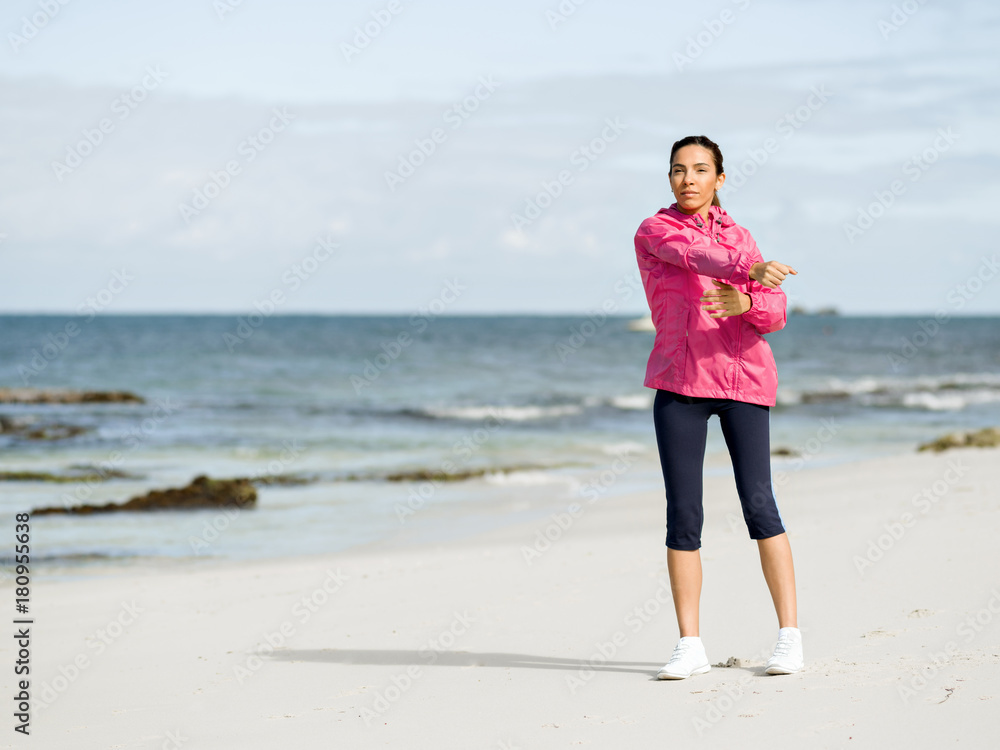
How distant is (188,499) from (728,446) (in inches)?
304

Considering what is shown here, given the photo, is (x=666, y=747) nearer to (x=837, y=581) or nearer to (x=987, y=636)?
(x=987, y=636)

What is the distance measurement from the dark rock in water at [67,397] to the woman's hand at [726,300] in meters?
20.4

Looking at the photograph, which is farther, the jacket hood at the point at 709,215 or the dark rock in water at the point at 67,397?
the dark rock in water at the point at 67,397

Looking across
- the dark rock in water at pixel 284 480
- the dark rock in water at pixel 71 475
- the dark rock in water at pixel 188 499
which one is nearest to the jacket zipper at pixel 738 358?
the dark rock in water at pixel 188 499

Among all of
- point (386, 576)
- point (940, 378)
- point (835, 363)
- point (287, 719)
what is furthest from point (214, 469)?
point (835, 363)

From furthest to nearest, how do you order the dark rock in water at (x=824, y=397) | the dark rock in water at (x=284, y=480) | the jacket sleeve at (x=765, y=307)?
the dark rock in water at (x=824, y=397) → the dark rock in water at (x=284, y=480) → the jacket sleeve at (x=765, y=307)

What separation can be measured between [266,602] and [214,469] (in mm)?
7639

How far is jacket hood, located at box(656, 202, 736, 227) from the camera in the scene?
A: 3.56 metres

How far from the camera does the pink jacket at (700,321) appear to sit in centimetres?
341
